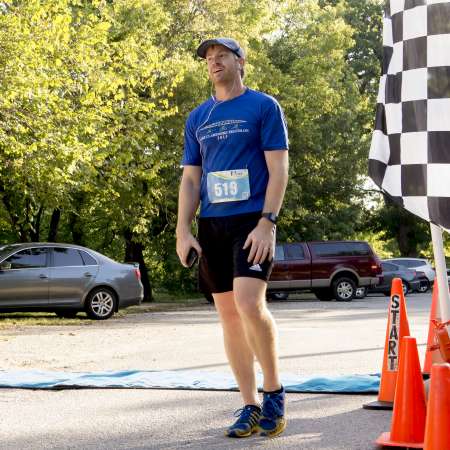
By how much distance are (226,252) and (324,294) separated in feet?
83.3

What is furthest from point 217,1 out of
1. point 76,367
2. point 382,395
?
point 382,395

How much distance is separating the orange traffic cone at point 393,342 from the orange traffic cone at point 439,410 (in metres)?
2.60

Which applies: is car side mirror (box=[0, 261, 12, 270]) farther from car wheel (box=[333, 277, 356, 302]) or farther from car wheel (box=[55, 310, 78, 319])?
car wheel (box=[333, 277, 356, 302])

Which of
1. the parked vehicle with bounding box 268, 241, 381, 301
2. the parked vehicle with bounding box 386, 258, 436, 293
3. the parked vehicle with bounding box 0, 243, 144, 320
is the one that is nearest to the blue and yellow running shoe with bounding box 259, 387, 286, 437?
the parked vehicle with bounding box 0, 243, 144, 320

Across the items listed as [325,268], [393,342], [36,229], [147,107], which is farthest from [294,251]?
[393,342]

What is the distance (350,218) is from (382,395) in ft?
109

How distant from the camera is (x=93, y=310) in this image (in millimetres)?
18344

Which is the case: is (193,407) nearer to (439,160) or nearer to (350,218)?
(439,160)

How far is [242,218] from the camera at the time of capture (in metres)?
5.27

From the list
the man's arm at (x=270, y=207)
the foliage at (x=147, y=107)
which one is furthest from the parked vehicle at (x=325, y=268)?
the man's arm at (x=270, y=207)

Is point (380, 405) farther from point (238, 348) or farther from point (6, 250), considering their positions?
point (6, 250)

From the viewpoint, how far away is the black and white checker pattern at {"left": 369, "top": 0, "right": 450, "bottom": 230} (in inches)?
190

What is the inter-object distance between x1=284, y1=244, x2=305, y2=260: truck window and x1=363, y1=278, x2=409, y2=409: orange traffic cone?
22.4 m

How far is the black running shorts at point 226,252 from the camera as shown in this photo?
16.9ft
